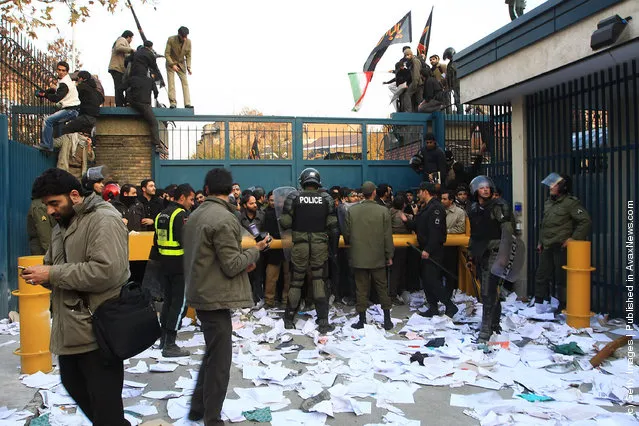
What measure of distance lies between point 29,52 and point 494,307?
9056mm

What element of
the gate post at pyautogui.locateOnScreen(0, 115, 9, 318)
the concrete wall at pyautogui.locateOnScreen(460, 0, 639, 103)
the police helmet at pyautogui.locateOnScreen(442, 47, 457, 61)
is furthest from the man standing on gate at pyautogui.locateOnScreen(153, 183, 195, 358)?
the police helmet at pyautogui.locateOnScreen(442, 47, 457, 61)

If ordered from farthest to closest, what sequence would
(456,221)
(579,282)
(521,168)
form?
(521,168), (456,221), (579,282)

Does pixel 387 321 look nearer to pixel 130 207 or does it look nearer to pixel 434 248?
pixel 434 248

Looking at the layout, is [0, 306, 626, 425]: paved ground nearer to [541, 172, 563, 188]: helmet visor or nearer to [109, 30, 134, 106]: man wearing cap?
[541, 172, 563, 188]: helmet visor

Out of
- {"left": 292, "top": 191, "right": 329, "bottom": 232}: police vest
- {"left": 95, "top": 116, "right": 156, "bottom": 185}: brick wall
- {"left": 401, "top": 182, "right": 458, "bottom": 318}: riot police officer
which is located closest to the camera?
{"left": 292, "top": 191, "right": 329, "bottom": 232}: police vest

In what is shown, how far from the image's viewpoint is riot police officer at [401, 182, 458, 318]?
815 cm

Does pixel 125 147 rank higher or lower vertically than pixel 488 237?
higher

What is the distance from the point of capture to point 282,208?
7.66 meters

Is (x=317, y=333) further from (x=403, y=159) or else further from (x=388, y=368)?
(x=403, y=159)

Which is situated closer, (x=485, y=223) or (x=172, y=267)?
(x=172, y=267)

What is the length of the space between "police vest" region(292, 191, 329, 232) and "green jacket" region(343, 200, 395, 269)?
19.4 inches

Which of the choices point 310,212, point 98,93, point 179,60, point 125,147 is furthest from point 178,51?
point 310,212

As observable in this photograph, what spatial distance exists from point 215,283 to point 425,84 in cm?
1143

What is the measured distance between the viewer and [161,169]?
497 inches
